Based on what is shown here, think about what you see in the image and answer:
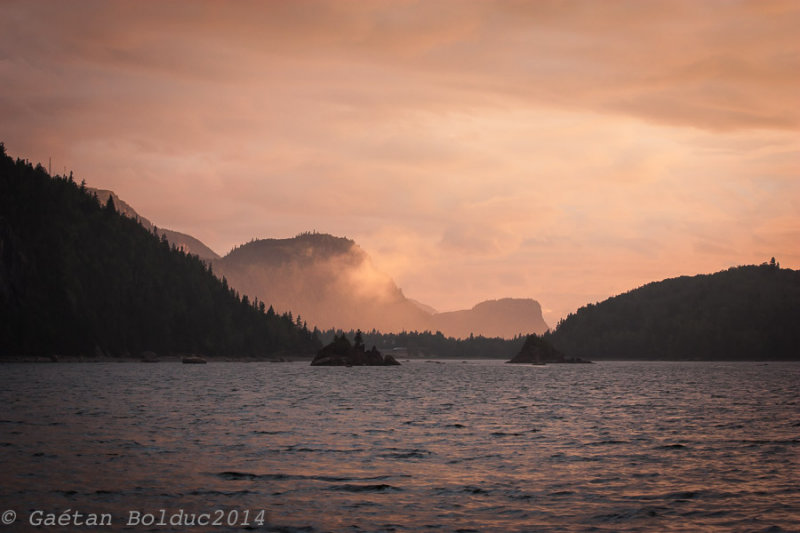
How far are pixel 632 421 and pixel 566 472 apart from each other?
3587cm

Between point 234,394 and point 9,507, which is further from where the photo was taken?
point 234,394

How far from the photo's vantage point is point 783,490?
122ft

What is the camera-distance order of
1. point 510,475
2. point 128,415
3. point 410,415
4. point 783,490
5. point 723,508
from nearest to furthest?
point 723,508, point 783,490, point 510,475, point 128,415, point 410,415

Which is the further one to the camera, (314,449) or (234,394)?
(234,394)

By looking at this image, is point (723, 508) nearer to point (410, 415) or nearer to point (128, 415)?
point (410, 415)

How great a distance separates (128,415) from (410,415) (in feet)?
97.4

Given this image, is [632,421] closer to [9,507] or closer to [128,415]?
[128,415]

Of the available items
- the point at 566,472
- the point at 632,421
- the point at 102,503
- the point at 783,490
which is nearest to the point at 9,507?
the point at 102,503

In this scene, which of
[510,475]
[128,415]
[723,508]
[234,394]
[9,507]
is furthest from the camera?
[234,394]

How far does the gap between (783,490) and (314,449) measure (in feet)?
94.0

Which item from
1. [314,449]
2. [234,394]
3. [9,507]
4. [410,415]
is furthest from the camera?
[234,394]

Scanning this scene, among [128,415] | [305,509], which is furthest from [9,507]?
[128,415]

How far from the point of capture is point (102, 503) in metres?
31.5

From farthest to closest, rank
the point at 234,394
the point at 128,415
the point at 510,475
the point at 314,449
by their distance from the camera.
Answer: the point at 234,394 → the point at 128,415 → the point at 314,449 → the point at 510,475
